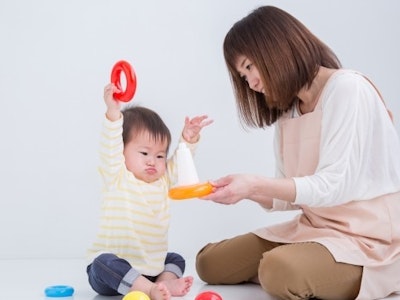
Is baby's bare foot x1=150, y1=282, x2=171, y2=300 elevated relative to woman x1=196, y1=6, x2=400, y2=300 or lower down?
lower down

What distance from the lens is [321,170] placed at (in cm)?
149

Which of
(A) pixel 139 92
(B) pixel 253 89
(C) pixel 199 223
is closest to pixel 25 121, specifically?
(A) pixel 139 92

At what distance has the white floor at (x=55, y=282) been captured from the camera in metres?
1.63

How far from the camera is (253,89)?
1.64m

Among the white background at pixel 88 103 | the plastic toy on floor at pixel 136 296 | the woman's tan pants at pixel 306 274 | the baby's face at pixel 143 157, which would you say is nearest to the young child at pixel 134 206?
the baby's face at pixel 143 157

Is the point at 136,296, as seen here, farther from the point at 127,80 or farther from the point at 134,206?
the point at 127,80

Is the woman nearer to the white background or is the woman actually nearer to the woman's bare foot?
the woman's bare foot

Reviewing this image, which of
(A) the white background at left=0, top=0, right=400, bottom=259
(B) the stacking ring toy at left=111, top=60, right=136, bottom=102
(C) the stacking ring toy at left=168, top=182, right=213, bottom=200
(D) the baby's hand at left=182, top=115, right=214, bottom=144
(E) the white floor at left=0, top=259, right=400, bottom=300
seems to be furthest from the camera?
(A) the white background at left=0, top=0, right=400, bottom=259

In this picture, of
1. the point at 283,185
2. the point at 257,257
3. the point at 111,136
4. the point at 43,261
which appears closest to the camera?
the point at 283,185

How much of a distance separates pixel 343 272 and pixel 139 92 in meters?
1.07

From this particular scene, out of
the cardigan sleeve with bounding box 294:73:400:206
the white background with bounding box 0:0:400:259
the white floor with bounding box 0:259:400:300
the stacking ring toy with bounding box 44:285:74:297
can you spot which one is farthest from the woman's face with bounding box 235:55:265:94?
the white background with bounding box 0:0:400:259

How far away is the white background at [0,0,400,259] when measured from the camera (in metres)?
2.27

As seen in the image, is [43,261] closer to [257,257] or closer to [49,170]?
[49,170]

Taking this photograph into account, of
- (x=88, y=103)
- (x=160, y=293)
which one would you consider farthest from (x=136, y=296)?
(x=88, y=103)
